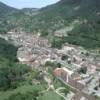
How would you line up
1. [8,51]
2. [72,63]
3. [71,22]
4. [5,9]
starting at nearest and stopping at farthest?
[72,63], [8,51], [71,22], [5,9]

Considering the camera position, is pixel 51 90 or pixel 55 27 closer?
pixel 51 90

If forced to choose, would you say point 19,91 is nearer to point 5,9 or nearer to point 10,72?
point 10,72

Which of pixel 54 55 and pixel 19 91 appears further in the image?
pixel 54 55

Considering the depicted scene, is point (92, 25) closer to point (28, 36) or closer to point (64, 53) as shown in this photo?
point (28, 36)

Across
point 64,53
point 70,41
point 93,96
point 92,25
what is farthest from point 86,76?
point 92,25

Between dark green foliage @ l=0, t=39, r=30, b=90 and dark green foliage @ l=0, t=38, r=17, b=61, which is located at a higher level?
dark green foliage @ l=0, t=38, r=17, b=61

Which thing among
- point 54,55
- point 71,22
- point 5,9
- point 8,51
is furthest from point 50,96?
point 5,9

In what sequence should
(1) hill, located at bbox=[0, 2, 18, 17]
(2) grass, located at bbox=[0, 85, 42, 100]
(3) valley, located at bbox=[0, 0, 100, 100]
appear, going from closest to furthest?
(2) grass, located at bbox=[0, 85, 42, 100], (3) valley, located at bbox=[0, 0, 100, 100], (1) hill, located at bbox=[0, 2, 18, 17]

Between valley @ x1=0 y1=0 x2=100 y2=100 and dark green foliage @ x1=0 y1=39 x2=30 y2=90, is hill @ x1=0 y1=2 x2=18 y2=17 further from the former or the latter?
dark green foliage @ x1=0 y1=39 x2=30 y2=90

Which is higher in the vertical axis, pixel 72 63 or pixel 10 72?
pixel 10 72

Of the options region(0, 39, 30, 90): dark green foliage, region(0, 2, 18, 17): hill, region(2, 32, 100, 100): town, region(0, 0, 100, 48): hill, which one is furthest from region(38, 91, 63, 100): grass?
region(0, 2, 18, 17): hill

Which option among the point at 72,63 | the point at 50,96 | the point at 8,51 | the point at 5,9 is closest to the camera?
the point at 50,96
